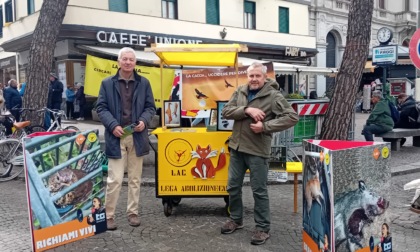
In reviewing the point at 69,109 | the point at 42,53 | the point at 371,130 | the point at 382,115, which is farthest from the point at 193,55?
the point at 69,109

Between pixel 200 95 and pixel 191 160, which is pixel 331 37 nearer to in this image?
pixel 200 95

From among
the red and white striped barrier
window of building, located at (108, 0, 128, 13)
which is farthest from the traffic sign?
window of building, located at (108, 0, 128, 13)

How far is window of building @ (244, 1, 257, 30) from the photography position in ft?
79.2

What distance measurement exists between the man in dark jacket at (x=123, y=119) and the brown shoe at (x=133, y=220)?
1 cm

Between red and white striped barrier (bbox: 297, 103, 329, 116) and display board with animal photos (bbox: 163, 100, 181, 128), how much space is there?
277cm

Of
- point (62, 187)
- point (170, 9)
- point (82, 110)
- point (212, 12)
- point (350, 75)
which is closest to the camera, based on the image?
point (62, 187)

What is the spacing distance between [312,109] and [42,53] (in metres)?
5.14

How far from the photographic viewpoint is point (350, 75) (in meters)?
7.74

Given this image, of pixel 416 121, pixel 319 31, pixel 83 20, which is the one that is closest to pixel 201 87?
pixel 416 121

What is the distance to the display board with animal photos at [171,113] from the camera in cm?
553

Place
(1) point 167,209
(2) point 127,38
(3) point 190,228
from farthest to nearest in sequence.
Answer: (2) point 127,38 → (1) point 167,209 → (3) point 190,228

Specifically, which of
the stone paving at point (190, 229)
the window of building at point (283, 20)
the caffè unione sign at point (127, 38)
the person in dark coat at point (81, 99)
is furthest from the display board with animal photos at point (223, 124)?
the window of building at point (283, 20)

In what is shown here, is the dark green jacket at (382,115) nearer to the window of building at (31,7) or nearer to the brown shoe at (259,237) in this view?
the brown shoe at (259,237)

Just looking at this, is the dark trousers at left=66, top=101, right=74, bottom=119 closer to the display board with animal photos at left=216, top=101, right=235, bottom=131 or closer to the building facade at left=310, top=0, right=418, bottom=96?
the display board with animal photos at left=216, top=101, right=235, bottom=131
